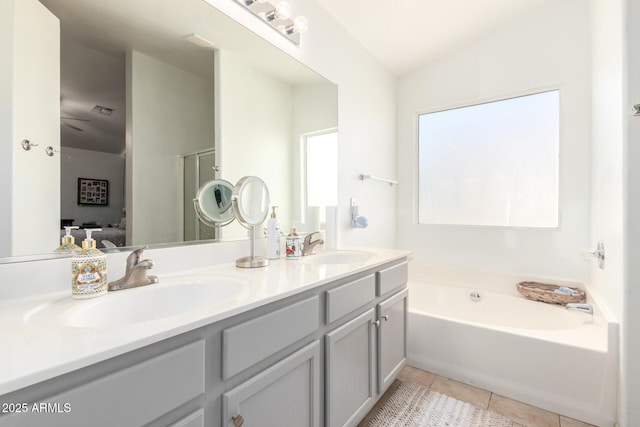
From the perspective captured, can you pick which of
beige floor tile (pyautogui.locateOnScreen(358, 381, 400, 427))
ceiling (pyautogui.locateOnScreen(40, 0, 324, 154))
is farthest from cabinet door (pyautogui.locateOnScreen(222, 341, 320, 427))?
ceiling (pyautogui.locateOnScreen(40, 0, 324, 154))

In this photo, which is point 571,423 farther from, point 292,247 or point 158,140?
point 158,140

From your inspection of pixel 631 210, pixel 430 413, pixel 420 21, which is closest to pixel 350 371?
pixel 430 413

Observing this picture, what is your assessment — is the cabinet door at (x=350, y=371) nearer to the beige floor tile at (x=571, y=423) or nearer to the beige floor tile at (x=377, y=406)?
the beige floor tile at (x=377, y=406)

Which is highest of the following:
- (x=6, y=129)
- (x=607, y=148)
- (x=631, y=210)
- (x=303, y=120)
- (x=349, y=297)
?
(x=303, y=120)

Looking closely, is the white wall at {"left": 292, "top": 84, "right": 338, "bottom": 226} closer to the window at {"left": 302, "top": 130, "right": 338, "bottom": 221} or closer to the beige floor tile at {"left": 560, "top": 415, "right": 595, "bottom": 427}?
the window at {"left": 302, "top": 130, "right": 338, "bottom": 221}

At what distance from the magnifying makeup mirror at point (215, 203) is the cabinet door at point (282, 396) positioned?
0.69 metres

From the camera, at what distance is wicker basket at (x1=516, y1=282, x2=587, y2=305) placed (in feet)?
6.72

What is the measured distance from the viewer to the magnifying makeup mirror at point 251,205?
1341 mm

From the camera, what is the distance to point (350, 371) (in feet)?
4.29

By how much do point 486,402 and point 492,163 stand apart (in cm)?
180

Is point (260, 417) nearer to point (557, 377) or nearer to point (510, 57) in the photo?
point (557, 377)

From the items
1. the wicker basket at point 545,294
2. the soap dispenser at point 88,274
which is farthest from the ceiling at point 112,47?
the wicker basket at point 545,294

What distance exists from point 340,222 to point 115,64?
1.50 meters

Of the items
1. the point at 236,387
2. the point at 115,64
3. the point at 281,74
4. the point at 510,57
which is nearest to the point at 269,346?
the point at 236,387
